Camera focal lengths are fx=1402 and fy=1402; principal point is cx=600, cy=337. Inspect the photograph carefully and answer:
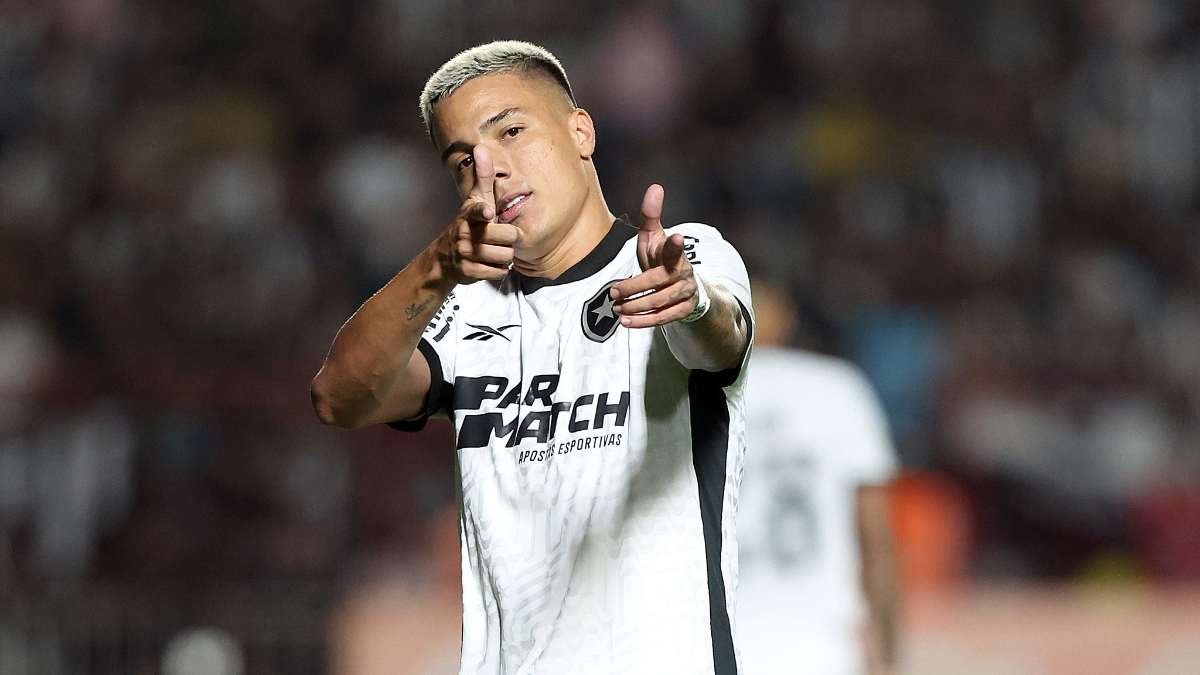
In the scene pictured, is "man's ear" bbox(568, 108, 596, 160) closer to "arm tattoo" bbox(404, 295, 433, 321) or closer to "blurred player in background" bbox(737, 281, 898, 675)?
"arm tattoo" bbox(404, 295, 433, 321)

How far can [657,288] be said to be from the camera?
2314mm

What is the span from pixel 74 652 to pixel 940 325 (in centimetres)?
550

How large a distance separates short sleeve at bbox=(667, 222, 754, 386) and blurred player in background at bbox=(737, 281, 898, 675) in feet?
7.23

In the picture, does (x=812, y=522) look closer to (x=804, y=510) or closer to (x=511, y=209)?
(x=804, y=510)

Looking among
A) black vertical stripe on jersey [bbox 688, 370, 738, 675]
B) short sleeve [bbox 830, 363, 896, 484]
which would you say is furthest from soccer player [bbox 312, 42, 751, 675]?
short sleeve [bbox 830, 363, 896, 484]

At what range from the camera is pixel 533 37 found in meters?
11.4

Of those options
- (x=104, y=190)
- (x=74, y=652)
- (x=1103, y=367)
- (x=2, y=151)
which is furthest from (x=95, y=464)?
(x=1103, y=367)

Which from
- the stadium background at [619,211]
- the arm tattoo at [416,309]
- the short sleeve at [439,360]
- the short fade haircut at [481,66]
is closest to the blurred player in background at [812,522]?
the stadium background at [619,211]

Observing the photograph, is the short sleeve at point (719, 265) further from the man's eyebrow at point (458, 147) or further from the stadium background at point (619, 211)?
the stadium background at point (619, 211)

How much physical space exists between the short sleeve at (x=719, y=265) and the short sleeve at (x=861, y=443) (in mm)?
2338

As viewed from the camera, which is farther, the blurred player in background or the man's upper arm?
the blurred player in background

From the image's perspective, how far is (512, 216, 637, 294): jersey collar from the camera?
116 inches

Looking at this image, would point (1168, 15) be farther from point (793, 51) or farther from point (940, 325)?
point (940, 325)

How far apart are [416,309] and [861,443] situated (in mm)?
2822
